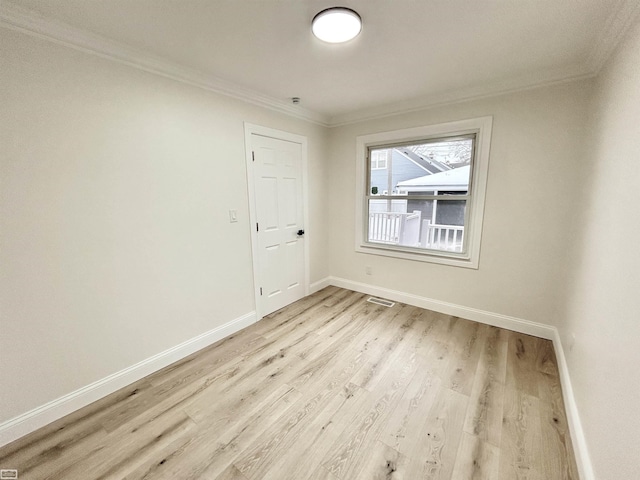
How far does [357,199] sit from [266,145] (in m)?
1.38

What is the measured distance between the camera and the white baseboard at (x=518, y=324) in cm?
132

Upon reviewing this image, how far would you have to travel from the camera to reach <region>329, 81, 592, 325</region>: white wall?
7.12 feet

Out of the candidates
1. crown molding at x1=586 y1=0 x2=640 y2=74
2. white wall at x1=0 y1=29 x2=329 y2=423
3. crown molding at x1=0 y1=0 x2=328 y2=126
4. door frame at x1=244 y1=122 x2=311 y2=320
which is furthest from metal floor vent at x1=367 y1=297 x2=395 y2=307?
crown molding at x1=586 y1=0 x2=640 y2=74

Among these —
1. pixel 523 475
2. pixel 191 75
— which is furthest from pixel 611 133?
pixel 191 75

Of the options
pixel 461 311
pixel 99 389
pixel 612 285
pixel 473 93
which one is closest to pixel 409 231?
pixel 461 311

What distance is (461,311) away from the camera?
2859 millimetres

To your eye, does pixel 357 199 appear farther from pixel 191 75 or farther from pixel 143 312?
pixel 143 312

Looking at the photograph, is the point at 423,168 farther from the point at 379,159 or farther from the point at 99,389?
the point at 99,389

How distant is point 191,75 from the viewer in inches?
81.8

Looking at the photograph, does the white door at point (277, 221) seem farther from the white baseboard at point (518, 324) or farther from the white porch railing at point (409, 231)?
Result: the white porch railing at point (409, 231)

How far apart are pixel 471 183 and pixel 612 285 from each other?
1663mm

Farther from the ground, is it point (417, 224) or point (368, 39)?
point (368, 39)

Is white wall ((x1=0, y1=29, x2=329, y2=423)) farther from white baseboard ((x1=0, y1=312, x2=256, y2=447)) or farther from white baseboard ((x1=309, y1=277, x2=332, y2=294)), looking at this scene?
white baseboard ((x1=309, y1=277, x2=332, y2=294))

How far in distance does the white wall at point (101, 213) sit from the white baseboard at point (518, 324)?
6.41ft
